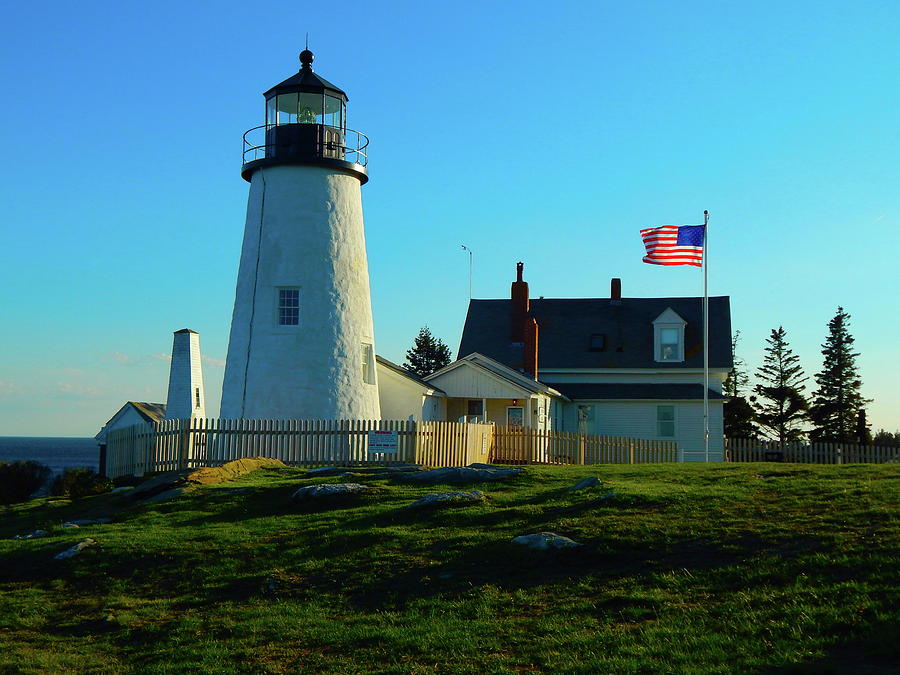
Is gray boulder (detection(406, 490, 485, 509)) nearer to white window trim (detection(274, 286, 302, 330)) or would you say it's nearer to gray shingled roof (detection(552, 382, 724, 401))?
white window trim (detection(274, 286, 302, 330))

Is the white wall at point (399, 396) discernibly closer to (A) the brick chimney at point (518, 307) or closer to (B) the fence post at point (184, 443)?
(B) the fence post at point (184, 443)

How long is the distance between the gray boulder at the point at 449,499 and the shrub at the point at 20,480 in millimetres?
30080

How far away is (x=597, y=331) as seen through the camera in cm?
4559

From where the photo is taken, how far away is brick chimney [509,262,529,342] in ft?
145

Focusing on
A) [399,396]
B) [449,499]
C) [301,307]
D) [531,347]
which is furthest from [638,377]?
[449,499]

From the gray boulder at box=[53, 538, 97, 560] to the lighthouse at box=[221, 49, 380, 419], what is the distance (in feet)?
38.2

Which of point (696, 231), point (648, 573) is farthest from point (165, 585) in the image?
point (696, 231)

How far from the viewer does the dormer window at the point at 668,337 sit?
4325cm

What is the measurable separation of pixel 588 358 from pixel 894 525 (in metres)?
32.8

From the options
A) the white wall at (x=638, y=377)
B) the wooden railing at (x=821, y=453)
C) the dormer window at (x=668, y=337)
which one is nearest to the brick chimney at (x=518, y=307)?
the white wall at (x=638, y=377)

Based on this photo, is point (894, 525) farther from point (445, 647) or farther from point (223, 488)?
point (223, 488)

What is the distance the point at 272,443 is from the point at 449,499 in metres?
9.70

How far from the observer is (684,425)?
132 feet

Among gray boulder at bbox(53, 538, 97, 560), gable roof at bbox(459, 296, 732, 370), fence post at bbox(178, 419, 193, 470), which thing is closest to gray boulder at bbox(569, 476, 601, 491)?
gray boulder at bbox(53, 538, 97, 560)
